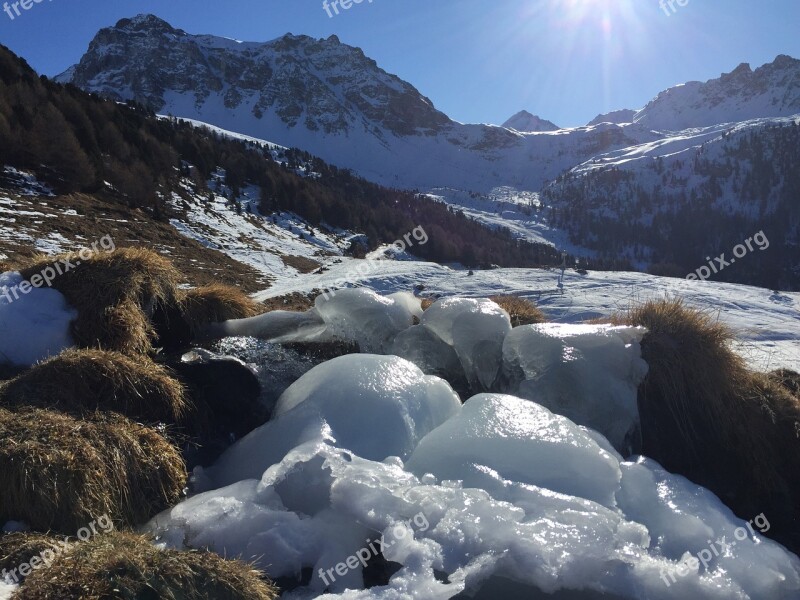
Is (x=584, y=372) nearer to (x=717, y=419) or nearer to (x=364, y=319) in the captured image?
(x=717, y=419)

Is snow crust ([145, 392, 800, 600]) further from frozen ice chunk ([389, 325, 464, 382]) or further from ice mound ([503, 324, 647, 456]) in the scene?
frozen ice chunk ([389, 325, 464, 382])

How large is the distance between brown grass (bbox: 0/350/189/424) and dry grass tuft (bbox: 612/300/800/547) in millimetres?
5111

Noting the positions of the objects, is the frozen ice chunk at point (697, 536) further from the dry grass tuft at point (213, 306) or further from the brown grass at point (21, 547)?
the dry grass tuft at point (213, 306)

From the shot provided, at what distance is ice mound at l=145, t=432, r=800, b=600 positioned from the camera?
3395mm

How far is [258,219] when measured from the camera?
129 feet

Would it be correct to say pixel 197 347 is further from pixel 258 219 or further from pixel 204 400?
pixel 258 219

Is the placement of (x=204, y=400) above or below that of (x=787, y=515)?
above

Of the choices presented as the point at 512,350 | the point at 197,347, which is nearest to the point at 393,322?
the point at 512,350

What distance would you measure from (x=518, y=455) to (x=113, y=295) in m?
4.59

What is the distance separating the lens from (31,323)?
5.27 m

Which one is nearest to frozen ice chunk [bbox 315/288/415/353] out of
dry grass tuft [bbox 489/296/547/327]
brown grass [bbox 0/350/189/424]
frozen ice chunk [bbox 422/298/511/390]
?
frozen ice chunk [bbox 422/298/511/390]

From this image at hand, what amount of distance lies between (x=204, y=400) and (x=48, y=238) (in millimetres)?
12387

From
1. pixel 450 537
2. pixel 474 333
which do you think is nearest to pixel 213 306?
pixel 474 333

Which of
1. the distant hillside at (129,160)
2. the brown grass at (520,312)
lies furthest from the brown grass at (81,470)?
the distant hillside at (129,160)
